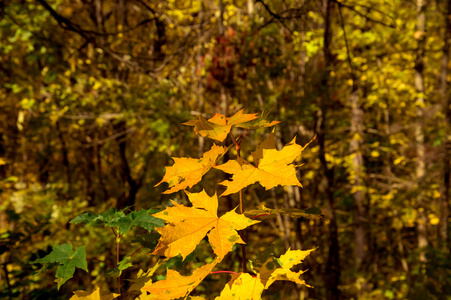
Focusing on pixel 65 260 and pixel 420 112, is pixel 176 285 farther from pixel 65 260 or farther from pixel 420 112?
pixel 420 112

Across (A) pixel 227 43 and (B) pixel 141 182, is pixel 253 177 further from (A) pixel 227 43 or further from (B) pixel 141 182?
(B) pixel 141 182

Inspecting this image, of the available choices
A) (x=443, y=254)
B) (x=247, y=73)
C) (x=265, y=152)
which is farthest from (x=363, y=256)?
(x=265, y=152)

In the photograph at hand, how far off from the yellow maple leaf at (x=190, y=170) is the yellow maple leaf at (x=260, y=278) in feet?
0.94

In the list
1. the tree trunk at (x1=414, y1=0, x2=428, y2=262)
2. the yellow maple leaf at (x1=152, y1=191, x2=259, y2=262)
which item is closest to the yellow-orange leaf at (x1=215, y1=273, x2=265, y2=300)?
the yellow maple leaf at (x1=152, y1=191, x2=259, y2=262)

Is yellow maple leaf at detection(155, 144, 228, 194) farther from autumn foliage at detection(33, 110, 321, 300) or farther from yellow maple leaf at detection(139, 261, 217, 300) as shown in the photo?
yellow maple leaf at detection(139, 261, 217, 300)

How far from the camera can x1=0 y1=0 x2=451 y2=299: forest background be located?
113 inches

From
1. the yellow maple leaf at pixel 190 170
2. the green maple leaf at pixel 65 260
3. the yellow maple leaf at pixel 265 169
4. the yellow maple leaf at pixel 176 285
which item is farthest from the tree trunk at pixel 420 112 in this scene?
the green maple leaf at pixel 65 260

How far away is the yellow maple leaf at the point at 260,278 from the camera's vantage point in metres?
0.78

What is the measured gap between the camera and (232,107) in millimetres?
4020

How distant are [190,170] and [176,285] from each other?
1.02ft

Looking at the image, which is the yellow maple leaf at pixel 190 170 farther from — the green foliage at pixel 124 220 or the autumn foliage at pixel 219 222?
the green foliage at pixel 124 220

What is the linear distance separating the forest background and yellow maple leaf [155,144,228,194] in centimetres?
55

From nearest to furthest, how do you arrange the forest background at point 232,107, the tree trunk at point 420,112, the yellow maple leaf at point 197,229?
the yellow maple leaf at point 197,229 → the forest background at point 232,107 → the tree trunk at point 420,112

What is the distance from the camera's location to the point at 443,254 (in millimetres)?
2828
